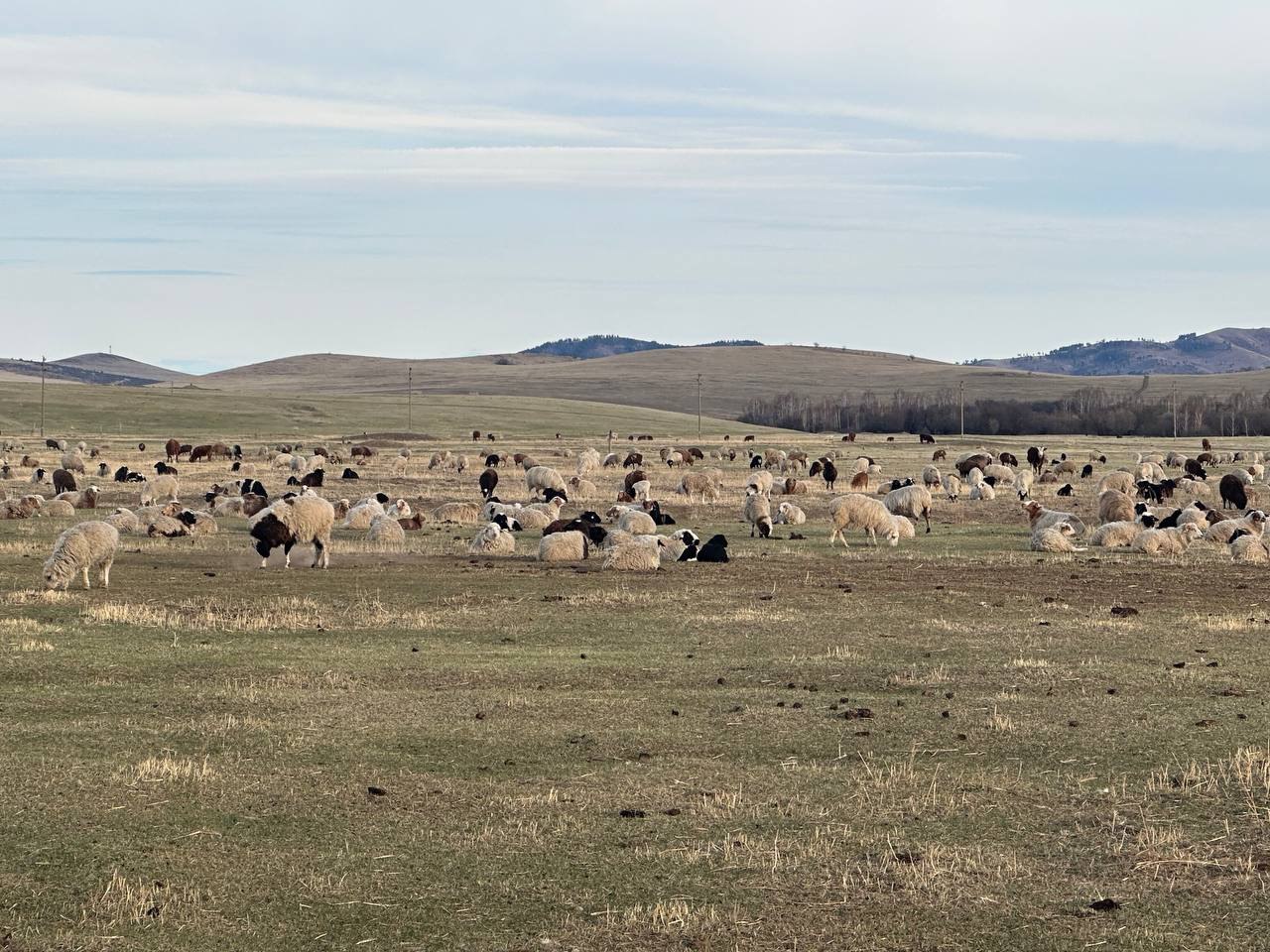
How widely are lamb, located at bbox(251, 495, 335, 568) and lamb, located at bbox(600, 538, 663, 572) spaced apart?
5.03 meters

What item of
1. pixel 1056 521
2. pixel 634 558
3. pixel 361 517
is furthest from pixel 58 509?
pixel 1056 521

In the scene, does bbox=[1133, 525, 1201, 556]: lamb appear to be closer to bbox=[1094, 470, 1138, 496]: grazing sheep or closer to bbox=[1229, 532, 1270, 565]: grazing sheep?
bbox=[1229, 532, 1270, 565]: grazing sheep

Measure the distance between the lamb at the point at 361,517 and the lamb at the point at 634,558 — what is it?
9121 mm

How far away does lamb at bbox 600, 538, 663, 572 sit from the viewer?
26.2 metres

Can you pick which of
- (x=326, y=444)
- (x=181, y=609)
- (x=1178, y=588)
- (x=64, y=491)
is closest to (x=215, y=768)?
(x=181, y=609)

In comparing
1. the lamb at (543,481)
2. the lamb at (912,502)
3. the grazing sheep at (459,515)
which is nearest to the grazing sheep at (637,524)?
the grazing sheep at (459,515)

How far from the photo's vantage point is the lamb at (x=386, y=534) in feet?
98.6

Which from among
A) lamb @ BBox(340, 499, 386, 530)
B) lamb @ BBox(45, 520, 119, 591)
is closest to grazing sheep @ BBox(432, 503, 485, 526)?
lamb @ BBox(340, 499, 386, 530)

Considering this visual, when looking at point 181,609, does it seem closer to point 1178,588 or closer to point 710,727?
point 710,727

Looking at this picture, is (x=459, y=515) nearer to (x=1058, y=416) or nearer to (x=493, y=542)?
(x=493, y=542)

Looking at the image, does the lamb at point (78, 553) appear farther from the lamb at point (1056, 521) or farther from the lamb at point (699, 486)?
the lamb at point (699, 486)

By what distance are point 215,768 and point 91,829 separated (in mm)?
1578

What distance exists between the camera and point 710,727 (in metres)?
13.4

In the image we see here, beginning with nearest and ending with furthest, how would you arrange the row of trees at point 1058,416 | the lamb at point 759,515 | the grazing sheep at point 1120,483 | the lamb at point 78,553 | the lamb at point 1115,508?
the lamb at point 78,553, the lamb at point 759,515, the lamb at point 1115,508, the grazing sheep at point 1120,483, the row of trees at point 1058,416
